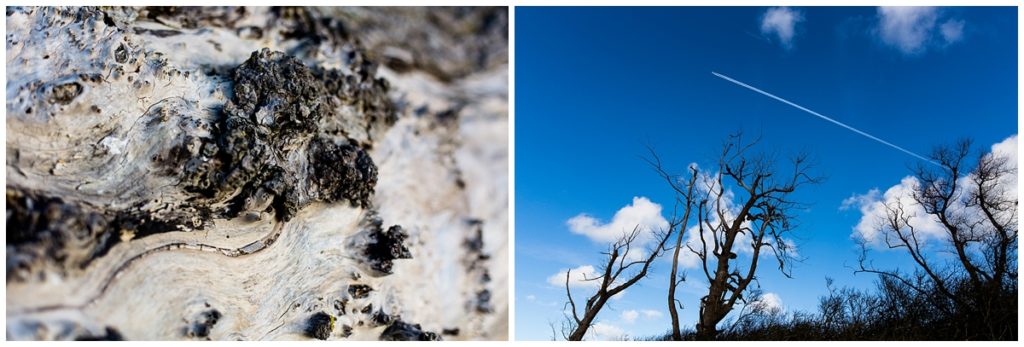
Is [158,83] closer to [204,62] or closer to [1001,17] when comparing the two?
[204,62]

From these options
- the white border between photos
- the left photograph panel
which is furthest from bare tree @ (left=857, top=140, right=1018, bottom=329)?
the left photograph panel

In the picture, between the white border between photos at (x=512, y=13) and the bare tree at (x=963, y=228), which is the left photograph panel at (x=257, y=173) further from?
the bare tree at (x=963, y=228)

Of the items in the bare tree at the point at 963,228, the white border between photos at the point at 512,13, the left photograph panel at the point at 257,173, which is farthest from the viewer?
the bare tree at the point at 963,228

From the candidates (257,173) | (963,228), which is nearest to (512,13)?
(257,173)

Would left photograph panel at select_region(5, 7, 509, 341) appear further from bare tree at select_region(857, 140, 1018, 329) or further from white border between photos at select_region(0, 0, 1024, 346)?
bare tree at select_region(857, 140, 1018, 329)

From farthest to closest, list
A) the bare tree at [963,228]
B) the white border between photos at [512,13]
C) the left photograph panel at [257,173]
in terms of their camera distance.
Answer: the bare tree at [963,228], the white border between photos at [512,13], the left photograph panel at [257,173]

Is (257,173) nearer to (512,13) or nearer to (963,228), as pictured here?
(512,13)

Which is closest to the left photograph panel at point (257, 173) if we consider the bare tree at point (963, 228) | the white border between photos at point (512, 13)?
the white border between photos at point (512, 13)
